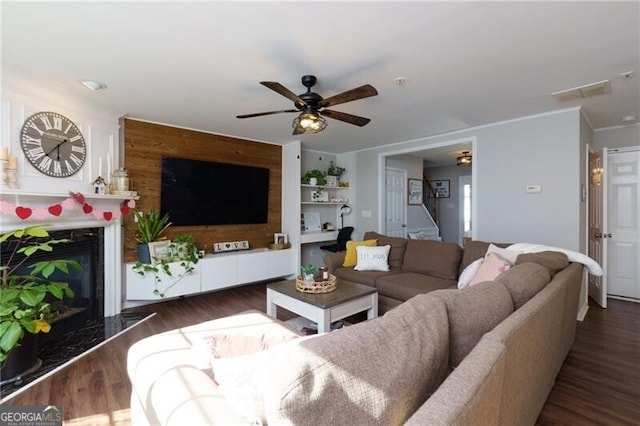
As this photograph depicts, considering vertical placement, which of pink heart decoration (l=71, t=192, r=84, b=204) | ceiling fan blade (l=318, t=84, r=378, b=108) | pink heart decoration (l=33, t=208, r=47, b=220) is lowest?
pink heart decoration (l=33, t=208, r=47, b=220)

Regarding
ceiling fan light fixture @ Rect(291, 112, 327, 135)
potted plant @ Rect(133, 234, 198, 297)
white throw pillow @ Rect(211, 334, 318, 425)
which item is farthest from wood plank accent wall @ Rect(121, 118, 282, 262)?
white throw pillow @ Rect(211, 334, 318, 425)

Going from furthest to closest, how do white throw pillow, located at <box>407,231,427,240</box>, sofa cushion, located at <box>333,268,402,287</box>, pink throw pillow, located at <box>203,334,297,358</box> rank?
white throw pillow, located at <box>407,231,427,240</box> < sofa cushion, located at <box>333,268,402,287</box> < pink throw pillow, located at <box>203,334,297,358</box>

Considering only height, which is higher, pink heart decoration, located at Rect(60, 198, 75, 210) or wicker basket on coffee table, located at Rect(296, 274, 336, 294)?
pink heart decoration, located at Rect(60, 198, 75, 210)

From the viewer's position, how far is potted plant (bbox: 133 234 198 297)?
3.57 m

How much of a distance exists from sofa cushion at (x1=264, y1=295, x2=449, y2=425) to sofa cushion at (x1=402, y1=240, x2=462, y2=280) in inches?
101

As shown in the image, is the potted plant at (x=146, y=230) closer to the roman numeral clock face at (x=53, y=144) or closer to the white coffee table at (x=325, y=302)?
the roman numeral clock face at (x=53, y=144)

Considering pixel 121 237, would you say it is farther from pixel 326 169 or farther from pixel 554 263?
pixel 554 263

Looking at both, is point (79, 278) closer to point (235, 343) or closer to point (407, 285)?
point (235, 343)

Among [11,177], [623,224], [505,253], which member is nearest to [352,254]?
[505,253]

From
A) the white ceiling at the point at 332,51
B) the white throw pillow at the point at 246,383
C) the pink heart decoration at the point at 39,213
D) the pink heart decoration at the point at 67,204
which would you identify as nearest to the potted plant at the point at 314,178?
the white ceiling at the point at 332,51

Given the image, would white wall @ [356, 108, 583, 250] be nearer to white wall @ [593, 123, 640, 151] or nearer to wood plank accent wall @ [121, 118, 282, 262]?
white wall @ [593, 123, 640, 151]

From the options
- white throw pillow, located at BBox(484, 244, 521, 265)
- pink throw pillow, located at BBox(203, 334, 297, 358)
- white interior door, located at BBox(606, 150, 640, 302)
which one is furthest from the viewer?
white interior door, located at BBox(606, 150, 640, 302)

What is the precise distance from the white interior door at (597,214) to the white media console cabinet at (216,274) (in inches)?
162

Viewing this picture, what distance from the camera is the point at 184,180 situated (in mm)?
4094
